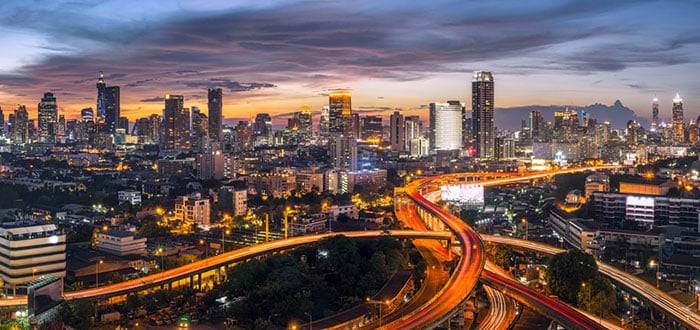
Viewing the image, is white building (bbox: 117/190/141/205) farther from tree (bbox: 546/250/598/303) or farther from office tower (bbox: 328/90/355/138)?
office tower (bbox: 328/90/355/138)

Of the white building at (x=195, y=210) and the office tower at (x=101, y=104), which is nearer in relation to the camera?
A: the white building at (x=195, y=210)

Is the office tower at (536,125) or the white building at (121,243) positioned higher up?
the office tower at (536,125)

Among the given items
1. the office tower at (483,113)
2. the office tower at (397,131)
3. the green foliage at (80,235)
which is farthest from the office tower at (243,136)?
the green foliage at (80,235)

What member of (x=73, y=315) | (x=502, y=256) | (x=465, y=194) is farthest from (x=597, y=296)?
(x=465, y=194)

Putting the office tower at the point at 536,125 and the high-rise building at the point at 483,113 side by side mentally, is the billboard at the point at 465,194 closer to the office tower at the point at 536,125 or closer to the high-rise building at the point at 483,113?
the high-rise building at the point at 483,113

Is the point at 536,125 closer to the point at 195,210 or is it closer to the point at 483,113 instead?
the point at 483,113

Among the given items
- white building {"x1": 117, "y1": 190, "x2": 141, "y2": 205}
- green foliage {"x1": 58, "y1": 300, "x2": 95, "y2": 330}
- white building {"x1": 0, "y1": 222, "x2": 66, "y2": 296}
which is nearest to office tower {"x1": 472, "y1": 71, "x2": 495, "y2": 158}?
white building {"x1": 117, "y1": 190, "x2": 141, "y2": 205}
